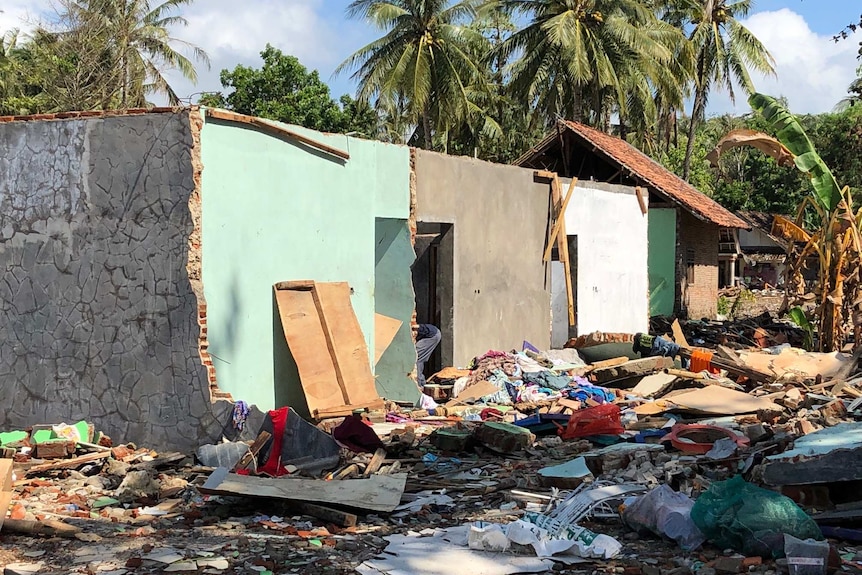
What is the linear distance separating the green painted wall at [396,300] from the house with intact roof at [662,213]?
13.3 meters

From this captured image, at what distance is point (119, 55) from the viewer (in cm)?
2594

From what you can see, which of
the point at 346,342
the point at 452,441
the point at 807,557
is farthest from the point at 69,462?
the point at 807,557

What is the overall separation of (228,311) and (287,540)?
350 centimetres

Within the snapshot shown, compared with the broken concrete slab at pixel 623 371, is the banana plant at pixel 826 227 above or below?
above

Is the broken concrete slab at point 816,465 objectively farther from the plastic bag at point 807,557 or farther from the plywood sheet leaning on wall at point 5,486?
the plywood sheet leaning on wall at point 5,486

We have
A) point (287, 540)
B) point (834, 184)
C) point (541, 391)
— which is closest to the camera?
point (287, 540)

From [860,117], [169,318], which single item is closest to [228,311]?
[169,318]

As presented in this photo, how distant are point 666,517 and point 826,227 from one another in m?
11.0

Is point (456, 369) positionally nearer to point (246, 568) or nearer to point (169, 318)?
point (169, 318)

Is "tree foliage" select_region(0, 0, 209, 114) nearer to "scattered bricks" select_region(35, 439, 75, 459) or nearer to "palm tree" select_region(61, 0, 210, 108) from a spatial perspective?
"palm tree" select_region(61, 0, 210, 108)

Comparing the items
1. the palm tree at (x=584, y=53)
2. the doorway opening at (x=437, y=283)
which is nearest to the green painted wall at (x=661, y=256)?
the palm tree at (x=584, y=53)

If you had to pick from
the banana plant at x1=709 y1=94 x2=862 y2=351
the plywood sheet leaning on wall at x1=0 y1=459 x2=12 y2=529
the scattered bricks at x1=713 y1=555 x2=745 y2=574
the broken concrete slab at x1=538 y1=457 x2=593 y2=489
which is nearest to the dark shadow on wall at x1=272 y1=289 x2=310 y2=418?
the broken concrete slab at x1=538 y1=457 x2=593 y2=489

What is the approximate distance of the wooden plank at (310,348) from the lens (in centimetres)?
980

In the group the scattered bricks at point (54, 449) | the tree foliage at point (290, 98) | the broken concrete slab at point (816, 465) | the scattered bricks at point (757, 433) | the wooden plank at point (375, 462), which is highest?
the tree foliage at point (290, 98)
